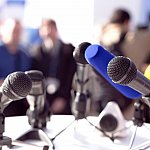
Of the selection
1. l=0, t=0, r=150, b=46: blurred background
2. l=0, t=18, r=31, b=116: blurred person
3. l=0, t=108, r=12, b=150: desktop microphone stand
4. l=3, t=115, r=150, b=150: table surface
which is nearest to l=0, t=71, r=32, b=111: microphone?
l=0, t=108, r=12, b=150: desktop microphone stand

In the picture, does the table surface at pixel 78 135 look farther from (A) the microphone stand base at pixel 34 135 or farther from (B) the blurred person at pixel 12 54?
(B) the blurred person at pixel 12 54

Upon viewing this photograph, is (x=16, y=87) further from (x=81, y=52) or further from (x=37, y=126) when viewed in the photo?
(x=37, y=126)

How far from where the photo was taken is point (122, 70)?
68 cm

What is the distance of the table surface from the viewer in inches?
40.4

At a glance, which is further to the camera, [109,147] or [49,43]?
[49,43]

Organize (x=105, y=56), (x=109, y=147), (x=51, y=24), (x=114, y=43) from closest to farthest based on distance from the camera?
(x=105, y=56), (x=109, y=147), (x=114, y=43), (x=51, y=24)

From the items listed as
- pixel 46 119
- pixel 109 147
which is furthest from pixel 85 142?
pixel 46 119

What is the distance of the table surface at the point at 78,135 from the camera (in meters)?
1.03

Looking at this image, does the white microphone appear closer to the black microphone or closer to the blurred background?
the black microphone

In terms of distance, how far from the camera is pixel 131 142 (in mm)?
1052

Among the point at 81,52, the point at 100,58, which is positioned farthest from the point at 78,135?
the point at 100,58

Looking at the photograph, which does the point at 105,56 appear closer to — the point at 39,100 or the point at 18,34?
the point at 39,100

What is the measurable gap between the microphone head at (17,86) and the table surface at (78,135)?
0.25 m

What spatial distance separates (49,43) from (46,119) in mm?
1020
